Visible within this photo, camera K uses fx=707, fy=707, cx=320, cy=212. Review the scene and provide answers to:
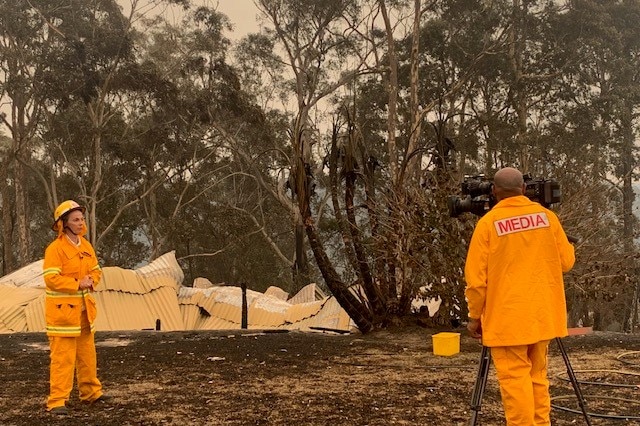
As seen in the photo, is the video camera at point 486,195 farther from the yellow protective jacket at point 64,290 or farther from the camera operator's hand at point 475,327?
the yellow protective jacket at point 64,290

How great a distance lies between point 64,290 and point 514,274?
313cm

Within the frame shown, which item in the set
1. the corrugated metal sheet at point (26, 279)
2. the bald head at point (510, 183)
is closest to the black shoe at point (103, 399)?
the bald head at point (510, 183)

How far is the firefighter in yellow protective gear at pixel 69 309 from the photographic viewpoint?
16.1 feet

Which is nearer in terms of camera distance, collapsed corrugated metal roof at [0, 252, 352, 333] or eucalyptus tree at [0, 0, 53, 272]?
collapsed corrugated metal roof at [0, 252, 352, 333]

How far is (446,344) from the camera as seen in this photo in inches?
302

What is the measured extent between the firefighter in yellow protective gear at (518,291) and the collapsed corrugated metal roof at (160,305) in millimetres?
11219

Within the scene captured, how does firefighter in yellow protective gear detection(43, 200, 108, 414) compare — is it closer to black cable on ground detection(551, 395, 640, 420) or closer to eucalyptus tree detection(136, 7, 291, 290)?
black cable on ground detection(551, 395, 640, 420)

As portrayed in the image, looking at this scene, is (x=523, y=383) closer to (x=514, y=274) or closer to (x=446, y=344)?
(x=514, y=274)

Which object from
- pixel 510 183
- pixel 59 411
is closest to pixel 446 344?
pixel 59 411

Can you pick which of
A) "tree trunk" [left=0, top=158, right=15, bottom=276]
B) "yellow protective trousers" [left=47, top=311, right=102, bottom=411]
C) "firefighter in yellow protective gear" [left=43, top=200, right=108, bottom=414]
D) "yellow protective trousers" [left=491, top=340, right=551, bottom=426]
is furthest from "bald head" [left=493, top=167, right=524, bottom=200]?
"tree trunk" [left=0, top=158, right=15, bottom=276]

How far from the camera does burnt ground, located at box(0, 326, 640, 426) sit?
15.9ft

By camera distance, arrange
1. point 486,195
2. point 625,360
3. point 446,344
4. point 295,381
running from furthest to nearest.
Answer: point 446,344
point 625,360
point 295,381
point 486,195

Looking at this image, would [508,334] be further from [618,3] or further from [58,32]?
[618,3]

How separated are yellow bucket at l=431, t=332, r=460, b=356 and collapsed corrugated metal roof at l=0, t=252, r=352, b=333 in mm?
7019
